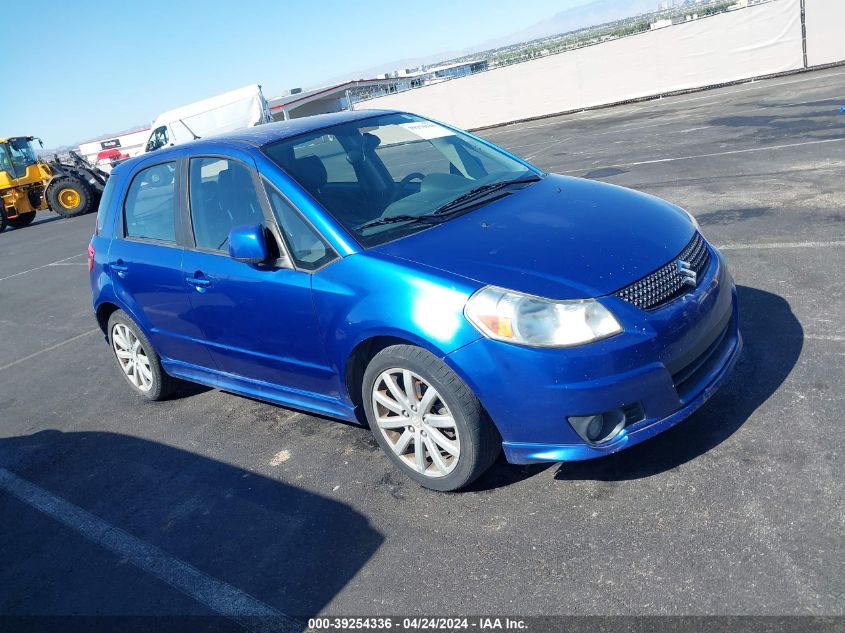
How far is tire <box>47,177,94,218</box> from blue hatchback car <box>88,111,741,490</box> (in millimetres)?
21356

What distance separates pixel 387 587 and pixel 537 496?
824 millimetres

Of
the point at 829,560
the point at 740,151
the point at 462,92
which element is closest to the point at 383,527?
the point at 829,560

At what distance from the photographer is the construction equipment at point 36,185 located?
2416 centimetres

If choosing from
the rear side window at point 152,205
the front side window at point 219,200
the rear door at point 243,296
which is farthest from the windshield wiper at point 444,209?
the rear side window at point 152,205

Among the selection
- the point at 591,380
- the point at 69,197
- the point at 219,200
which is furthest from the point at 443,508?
the point at 69,197

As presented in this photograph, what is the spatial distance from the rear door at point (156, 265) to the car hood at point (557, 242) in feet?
5.74

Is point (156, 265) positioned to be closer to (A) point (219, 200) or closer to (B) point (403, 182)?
(A) point (219, 200)

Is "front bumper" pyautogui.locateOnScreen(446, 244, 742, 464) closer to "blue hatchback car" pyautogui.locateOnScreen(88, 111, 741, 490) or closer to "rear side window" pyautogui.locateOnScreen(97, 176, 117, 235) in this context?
"blue hatchback car" pyautogui.locateOnScreen(88, 111, 741, 490)

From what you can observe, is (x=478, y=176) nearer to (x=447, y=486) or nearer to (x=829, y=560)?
(x=447, y=486)

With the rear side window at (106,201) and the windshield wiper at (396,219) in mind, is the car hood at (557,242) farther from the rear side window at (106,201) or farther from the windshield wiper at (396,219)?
the rear side window at (106,201)

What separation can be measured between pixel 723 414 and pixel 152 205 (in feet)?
12.6

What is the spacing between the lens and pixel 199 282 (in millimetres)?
4398

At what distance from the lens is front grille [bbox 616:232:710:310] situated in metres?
3.15

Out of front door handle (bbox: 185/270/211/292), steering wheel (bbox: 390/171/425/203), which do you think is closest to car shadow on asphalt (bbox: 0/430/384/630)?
front door handle (bbox: 185/270/211/292)
